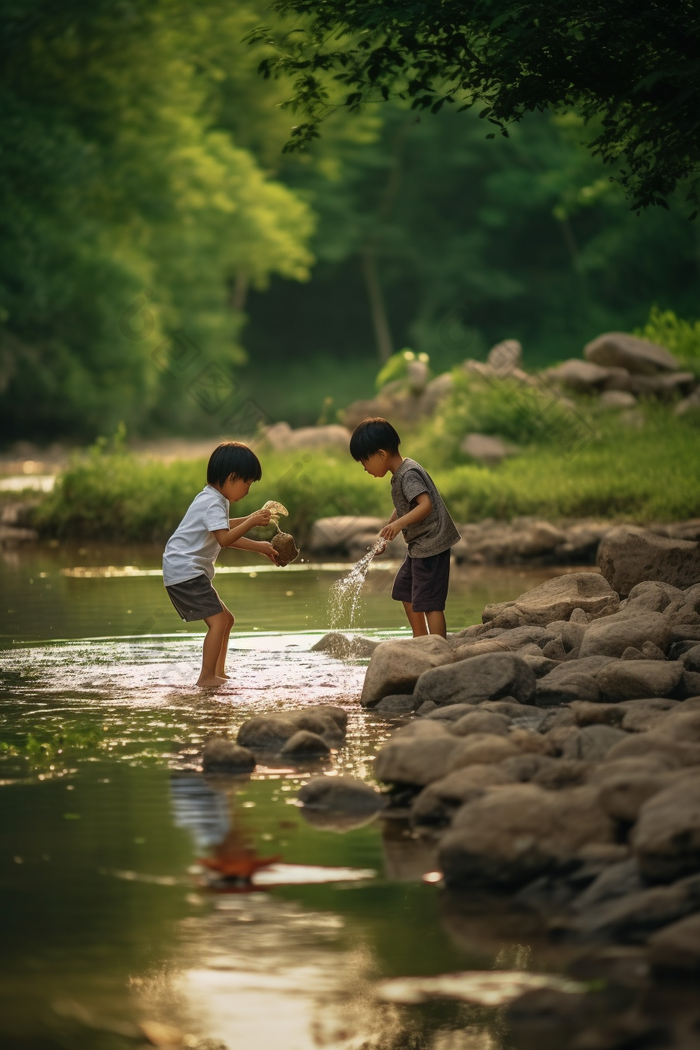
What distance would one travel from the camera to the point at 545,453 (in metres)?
20.6

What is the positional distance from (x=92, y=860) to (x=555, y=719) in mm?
2312

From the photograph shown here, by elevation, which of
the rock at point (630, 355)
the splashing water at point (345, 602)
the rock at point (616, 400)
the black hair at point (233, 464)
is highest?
the rock at point (630, 355)

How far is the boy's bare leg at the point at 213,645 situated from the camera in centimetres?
902

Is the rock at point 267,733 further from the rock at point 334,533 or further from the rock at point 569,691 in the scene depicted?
the rock at point 334,533

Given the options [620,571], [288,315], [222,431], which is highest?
[288,315]

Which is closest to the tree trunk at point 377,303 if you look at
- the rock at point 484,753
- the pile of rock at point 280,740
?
the pile of rock at point 280,740

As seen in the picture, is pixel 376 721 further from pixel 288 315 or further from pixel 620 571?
pixel 288 315

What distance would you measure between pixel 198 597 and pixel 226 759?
7.20 feet

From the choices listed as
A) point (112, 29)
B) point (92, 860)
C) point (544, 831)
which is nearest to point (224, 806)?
point (92, 860)

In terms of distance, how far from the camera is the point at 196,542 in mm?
9141

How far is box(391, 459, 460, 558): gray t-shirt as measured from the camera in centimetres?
924

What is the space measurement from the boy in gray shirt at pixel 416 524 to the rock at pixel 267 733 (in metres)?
1.93

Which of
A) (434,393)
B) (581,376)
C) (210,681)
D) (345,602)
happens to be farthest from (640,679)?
(434,393)

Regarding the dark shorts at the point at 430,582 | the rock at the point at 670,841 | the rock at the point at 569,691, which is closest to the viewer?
the rock at the point at 670,841
